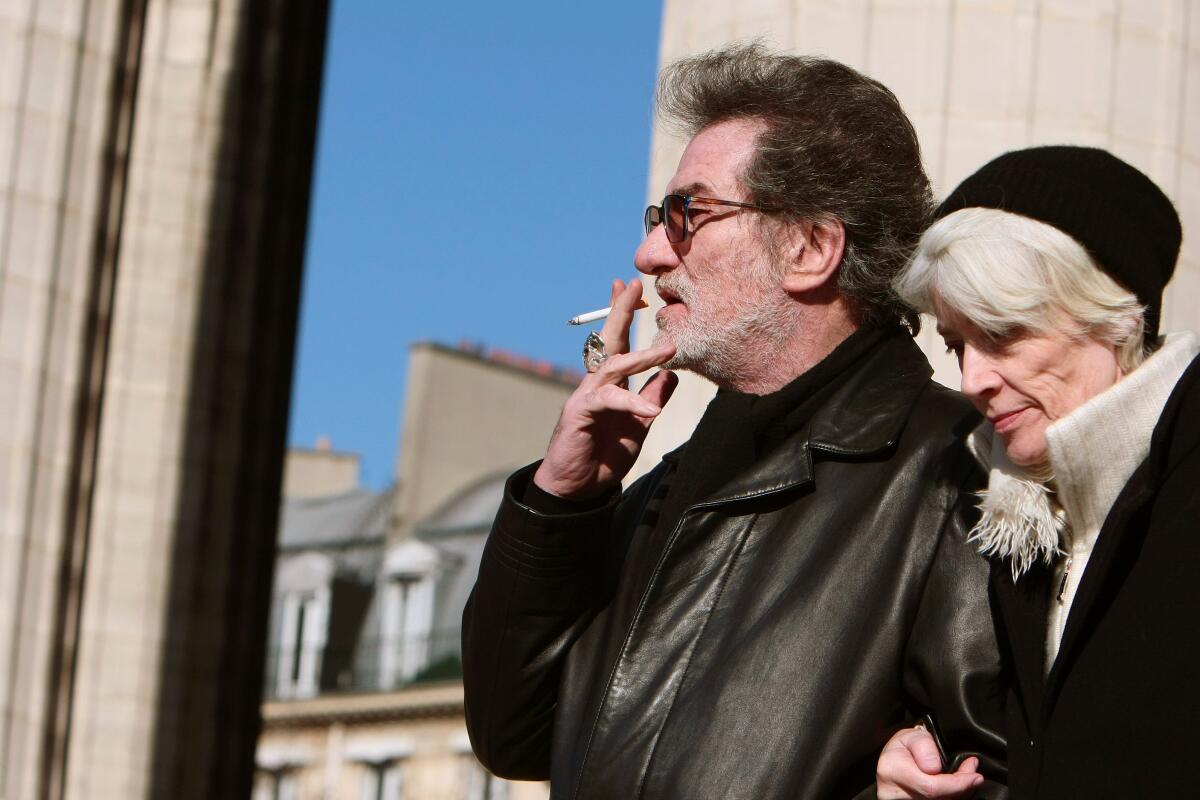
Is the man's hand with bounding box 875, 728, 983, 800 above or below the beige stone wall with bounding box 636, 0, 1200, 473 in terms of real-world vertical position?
below

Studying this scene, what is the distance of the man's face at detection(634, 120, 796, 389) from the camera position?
10.9 feet

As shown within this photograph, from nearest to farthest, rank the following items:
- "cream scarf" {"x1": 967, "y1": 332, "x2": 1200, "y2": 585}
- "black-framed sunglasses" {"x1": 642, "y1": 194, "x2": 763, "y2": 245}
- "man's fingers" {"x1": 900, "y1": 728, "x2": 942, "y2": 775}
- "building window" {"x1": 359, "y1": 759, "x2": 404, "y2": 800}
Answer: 1. "cream scarf" {"x1": 967, "y1": 332, "x2": 1200, "y2": 585}
2. "man's fingers" {"x1": 900, "y1": 728, "x2": 942, "y2": 775}
3. "black-framed sunglasses" {"x1": 642, "y1": 194, "x2": 763, "y2": 245}
4. "building window" {"x1": 359, "y1": 759, "x2": 404, "y2": 800}

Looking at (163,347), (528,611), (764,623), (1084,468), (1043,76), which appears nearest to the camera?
(1084,468)

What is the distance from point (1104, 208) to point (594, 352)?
38.8 inches

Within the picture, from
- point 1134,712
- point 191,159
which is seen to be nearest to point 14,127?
point 191,159

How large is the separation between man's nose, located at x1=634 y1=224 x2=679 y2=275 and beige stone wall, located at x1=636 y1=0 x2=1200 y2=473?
215 cm

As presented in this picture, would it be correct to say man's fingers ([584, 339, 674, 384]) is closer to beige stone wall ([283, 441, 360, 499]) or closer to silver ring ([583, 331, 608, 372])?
silver ring ([583, 331, 608, 372])

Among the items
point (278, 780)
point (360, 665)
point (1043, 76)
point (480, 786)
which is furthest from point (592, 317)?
point (360, 665)

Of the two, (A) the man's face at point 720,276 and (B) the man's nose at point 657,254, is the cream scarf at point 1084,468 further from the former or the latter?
(B) the man's nose at point 657,254

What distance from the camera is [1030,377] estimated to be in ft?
8.80

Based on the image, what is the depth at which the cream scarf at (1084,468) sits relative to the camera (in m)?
2.59

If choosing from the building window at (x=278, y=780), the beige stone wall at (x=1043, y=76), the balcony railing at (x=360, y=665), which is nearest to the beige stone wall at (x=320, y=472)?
the balcony railing at (x=360, y=665)

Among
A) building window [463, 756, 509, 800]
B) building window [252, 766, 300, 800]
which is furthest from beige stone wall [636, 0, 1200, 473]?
building window [252, 766, 300, 800]

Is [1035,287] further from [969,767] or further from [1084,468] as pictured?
[969,767]
